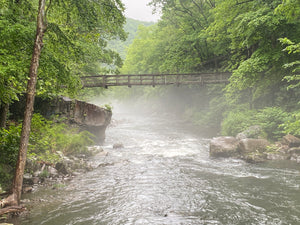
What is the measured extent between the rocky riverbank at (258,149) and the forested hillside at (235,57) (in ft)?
3.96

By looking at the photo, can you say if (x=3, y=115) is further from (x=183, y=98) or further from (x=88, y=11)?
(x=183, y=98)

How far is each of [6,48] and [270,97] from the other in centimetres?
1717

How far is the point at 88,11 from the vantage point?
20.9ft

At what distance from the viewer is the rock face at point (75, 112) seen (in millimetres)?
11113

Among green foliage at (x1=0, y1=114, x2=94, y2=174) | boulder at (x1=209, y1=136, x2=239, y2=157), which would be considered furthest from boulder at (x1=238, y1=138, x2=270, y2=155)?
green foliage at (x1=0, y1=114, x2=94, y2=174)

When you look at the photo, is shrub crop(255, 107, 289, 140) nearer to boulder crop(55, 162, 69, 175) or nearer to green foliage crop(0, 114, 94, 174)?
green foliage crop(0, 114, 94, 174)

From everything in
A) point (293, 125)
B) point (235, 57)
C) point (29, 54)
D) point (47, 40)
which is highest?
point (235, 57)

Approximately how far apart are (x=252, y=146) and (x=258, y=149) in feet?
1.09

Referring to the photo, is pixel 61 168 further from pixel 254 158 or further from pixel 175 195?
pixel 254 158

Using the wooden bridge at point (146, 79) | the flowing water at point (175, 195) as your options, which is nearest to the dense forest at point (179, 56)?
the wooden bridge at point (146, 79)

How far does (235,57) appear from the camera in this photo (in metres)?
20.0

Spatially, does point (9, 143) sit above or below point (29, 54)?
below

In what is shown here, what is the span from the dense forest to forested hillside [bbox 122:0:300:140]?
8 centimetres

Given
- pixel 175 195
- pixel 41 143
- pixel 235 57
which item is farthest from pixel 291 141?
pixel 41 143
